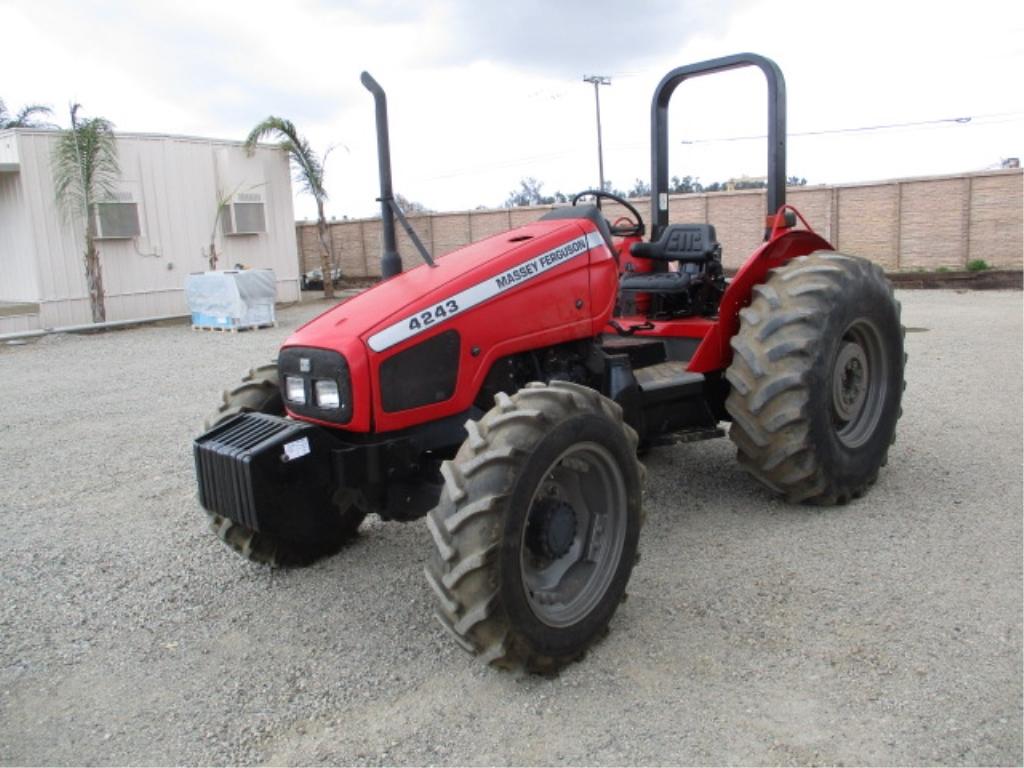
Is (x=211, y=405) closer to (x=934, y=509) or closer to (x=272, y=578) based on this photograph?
(x=272, y=578)

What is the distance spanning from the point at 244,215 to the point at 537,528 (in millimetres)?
18454

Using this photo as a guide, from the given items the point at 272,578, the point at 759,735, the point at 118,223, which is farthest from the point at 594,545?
the point at 118,223

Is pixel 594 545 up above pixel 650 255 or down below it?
below

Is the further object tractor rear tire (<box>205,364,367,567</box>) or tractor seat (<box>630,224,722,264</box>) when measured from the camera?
tractor seat (<box>630,224,722,264</box>)

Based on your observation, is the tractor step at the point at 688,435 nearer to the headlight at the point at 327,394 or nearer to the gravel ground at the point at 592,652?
the gravel ground at the point at 592,652

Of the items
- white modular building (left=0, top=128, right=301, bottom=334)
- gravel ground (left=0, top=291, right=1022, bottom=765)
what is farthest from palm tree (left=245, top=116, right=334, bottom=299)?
gravel ground (left=0, top=291, right=1022, bottom=765)

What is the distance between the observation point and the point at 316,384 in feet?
11.7

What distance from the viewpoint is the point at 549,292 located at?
399 centimetres

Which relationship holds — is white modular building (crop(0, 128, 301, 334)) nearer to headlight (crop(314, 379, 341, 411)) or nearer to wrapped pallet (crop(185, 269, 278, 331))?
wrapped pallet (crop(185, 269, 278, 331))

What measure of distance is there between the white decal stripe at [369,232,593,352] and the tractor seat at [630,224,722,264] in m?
1.41

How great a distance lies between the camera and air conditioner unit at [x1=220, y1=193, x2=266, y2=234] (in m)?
20.0

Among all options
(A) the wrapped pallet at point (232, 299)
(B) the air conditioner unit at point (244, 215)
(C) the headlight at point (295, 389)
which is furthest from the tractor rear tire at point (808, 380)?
(B) the air conditioner unit at point (244, 215)

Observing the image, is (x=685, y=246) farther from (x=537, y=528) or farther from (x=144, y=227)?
(x=144, y=227)

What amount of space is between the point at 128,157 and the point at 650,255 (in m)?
15.6
